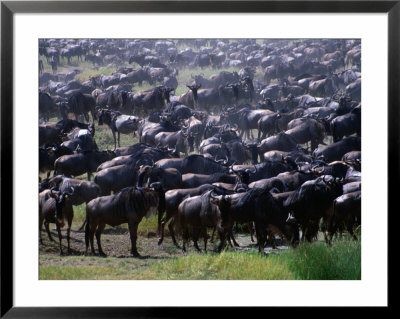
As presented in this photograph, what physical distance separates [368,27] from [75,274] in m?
3.61

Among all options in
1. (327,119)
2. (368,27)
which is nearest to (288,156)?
(327,119)

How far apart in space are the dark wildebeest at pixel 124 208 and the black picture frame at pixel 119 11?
779mm

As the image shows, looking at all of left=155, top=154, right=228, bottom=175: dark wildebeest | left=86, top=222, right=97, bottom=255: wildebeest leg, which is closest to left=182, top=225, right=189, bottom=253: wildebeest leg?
left=155, top=154, right=228, bottom=175: dark wildebeest

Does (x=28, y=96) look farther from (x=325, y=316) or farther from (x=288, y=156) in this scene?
(x=325, y=316)

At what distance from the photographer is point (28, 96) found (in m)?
6.16

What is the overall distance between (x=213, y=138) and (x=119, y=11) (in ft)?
4.98

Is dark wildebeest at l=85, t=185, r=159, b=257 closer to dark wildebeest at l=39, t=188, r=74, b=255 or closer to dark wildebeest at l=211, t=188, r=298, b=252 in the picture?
dark wildebeest at l=39, t=188, r=74, b=255

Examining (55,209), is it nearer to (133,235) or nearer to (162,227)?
(133,235)

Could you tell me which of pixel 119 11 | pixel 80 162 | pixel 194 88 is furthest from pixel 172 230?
pixel 119 11

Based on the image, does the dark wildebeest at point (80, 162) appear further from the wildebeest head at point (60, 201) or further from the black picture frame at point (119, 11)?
the black picture frame at point (119, 11)

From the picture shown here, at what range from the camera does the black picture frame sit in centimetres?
596

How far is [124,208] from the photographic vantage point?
6539 millimetres

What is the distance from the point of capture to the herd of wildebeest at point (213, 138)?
20.7 feet

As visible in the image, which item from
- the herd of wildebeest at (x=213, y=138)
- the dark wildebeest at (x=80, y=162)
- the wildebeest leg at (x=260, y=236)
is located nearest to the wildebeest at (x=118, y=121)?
the herd of wildebeest at (x=213, y=138)
